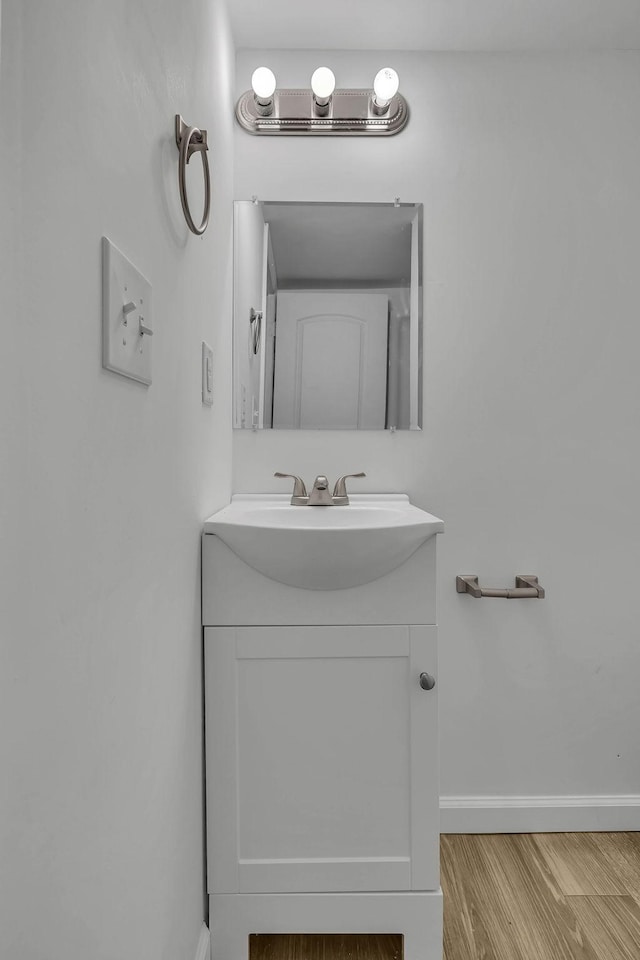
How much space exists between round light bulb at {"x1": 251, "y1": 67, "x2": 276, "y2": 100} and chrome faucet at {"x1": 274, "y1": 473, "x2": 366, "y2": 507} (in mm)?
1070

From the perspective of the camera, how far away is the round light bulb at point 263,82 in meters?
1.72

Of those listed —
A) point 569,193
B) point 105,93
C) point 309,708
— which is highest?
point 569,193

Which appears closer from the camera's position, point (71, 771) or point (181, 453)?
point (71, 771)

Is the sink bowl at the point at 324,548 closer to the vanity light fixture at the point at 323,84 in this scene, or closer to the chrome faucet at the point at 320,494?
the chrome faucet at the point at 320,494

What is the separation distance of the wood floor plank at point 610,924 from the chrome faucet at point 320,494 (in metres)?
1.12

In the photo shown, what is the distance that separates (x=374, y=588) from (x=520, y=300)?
106 cm

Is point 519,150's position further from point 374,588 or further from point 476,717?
point 476,717

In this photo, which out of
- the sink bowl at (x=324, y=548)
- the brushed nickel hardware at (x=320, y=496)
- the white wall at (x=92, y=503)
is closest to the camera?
the white wall at (x=92, y=503)

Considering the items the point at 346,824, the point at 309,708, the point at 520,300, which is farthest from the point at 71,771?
the point at 520,300

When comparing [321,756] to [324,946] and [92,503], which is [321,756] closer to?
[324,946]

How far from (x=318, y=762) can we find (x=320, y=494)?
0.68 meters

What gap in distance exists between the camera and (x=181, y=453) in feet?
3.52

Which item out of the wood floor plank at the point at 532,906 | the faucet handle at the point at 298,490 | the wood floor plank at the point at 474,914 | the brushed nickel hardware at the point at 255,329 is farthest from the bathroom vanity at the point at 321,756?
the brushed nickel hardware at the point at 255,329

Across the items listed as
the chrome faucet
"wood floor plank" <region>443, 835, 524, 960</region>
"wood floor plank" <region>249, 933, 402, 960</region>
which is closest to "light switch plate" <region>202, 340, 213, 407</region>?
the chrome faucet
